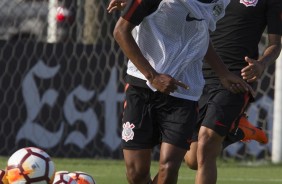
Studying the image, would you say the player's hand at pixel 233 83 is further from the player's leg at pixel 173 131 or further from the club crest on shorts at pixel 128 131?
the club crest on shorts at pixel 128 131

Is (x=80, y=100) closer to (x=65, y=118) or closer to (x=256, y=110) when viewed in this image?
(x=65, y=118)

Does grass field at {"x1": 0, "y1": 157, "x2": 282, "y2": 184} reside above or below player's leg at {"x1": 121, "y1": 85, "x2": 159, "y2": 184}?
below

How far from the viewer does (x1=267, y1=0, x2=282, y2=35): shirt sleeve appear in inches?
319

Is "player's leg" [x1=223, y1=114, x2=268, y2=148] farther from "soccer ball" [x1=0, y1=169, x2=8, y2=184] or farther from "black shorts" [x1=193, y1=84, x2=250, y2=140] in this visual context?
"soccer ball" [x1=0, y1=169, x2=8, y2=184]

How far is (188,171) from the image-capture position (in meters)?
11.2

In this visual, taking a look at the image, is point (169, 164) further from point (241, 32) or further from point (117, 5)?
point (241, 32)

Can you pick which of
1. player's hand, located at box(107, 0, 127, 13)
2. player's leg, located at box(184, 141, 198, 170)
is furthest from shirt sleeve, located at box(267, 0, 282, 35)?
player's hand, located at box(107, 0, 127, 13)

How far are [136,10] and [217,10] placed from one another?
0.79 m

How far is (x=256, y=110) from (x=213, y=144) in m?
4.34

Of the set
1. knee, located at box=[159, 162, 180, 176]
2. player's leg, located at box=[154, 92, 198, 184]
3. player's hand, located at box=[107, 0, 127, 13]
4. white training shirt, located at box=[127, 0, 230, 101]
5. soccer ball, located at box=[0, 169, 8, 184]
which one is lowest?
A: soccer ball, located at box=[0, 169, 8, 184]

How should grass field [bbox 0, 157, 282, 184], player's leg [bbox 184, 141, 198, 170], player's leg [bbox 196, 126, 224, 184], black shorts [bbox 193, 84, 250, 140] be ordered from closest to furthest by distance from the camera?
player's leg [bbox 196, 126, 224, 184]
black shorts [bbox 193, 84, 250, 140]
player's leg [bbox 184, 141, 198, 170]
grass field [bbox 0, 157, 282, 184]

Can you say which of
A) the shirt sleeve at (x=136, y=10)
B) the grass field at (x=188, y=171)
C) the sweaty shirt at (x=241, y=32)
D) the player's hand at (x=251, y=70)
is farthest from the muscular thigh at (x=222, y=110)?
the grass field at (x=188, y=171)

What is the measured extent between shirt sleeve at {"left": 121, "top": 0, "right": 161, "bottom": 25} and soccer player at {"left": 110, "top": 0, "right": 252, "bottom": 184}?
2 cm

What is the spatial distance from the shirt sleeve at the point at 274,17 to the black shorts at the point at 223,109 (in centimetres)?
56
